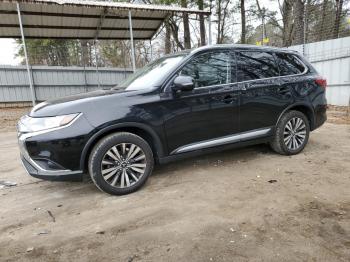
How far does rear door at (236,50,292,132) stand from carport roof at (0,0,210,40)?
598cm

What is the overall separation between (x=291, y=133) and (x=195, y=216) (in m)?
2.57

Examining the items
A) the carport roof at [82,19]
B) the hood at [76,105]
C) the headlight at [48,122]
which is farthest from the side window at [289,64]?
the carport roof at [82,19]

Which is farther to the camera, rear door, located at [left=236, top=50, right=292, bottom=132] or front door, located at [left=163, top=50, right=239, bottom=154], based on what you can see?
rear door, located at [left=236, top=50, right=292, bottom=132]

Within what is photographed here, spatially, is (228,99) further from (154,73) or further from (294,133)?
(294,133)

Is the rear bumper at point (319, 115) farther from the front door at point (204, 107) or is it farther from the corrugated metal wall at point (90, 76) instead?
the corrugated metal wall at point (90, 76)

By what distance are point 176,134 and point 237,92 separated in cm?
111

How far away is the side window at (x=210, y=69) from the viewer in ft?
12.6

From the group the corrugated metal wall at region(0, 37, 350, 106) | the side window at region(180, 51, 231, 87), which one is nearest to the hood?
the side window at region(180, 51, 231, 87)

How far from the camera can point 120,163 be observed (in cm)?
341

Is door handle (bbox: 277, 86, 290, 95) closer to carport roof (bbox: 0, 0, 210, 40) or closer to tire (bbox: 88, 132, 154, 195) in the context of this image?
tire (bbox: 88, 132, 154, 195)

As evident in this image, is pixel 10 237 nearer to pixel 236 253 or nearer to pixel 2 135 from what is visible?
pixel 236 253

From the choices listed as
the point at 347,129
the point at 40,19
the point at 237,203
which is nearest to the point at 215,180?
the point at 237,203

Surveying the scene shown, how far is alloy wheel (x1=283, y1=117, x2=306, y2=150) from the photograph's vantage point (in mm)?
4594

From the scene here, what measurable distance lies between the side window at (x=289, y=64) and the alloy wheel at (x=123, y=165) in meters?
2.67
